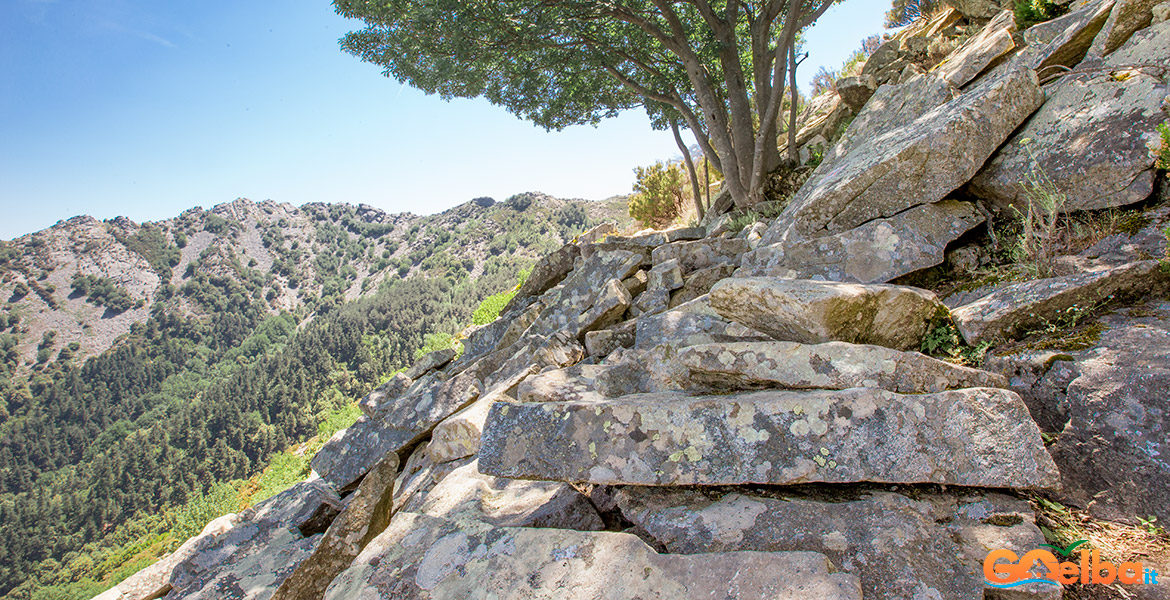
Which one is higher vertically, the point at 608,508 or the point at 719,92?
the point at 719,92

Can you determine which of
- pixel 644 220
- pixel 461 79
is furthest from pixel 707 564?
pixel 644 220

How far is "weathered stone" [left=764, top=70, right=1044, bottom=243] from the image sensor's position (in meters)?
4.30

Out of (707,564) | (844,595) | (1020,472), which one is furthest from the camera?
(1020,472)

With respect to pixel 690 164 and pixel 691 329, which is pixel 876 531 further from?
pixel 690 164

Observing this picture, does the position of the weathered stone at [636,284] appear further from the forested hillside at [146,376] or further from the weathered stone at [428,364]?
the forested hillside at [146,376]

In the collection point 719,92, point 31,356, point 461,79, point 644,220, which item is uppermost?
point 461,79

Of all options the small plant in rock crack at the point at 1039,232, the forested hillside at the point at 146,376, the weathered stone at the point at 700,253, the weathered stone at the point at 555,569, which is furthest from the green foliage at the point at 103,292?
the small plant in rock crack at the point at 1039,232

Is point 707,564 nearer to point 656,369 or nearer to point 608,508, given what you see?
point 608,508

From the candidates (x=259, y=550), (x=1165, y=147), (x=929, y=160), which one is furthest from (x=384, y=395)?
(x=1165, y=147)

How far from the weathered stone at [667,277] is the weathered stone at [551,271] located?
3.60 meters

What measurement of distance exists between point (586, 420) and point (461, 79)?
37.1 ft

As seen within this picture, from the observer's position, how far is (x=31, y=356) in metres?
170

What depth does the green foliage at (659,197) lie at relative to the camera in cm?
1891

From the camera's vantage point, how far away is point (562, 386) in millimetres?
3154
